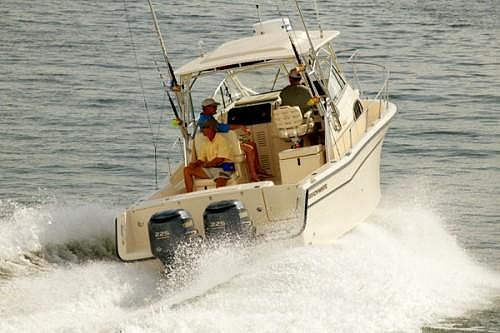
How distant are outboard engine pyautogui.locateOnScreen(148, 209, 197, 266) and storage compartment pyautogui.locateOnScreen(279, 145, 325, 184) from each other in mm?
1523

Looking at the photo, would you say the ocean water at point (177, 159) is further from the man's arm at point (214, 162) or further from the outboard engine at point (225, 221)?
the man's arm at point (214, 162)

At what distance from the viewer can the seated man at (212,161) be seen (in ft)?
34.9

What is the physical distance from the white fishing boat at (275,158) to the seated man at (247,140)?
8 cm

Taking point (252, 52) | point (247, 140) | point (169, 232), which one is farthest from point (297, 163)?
point (169, 232)

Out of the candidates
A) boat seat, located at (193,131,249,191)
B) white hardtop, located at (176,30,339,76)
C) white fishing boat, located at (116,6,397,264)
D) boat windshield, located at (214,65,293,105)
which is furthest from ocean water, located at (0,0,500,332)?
boat windshield, located at (214,65,293,105)

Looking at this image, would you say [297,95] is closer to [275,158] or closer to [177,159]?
[275,158]

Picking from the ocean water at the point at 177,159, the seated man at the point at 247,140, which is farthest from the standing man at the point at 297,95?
the ocean water at the point at 177,159

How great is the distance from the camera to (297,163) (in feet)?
35.0

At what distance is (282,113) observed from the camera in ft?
35.9

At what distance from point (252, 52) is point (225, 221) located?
2.39 metres

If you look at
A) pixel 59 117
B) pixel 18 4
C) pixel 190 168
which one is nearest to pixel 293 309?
pixel 190 168

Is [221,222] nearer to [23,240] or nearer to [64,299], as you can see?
[64,299]

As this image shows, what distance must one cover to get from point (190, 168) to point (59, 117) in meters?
7.81

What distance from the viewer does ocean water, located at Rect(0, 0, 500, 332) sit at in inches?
355
